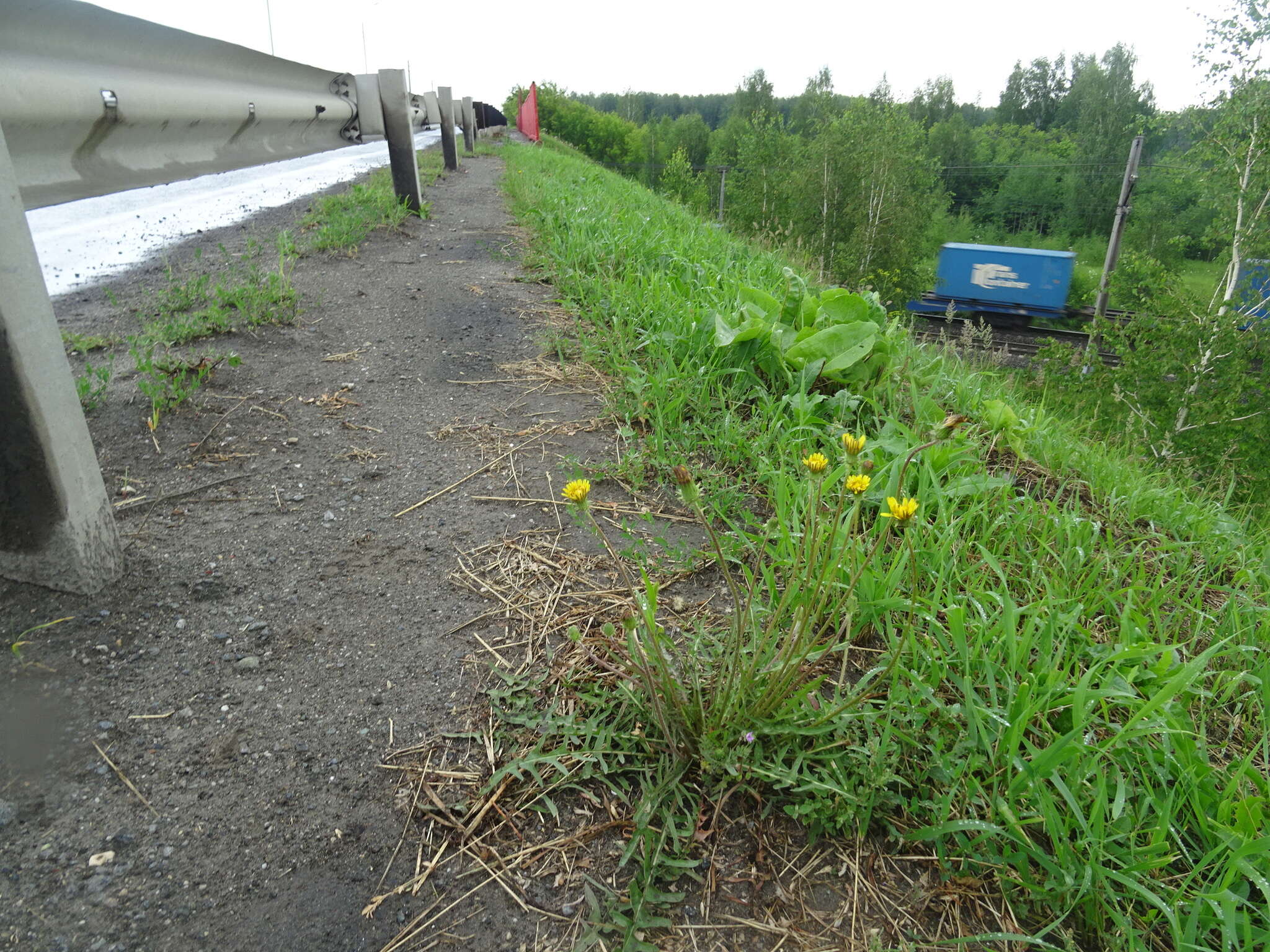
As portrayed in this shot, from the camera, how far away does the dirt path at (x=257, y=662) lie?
1.01m

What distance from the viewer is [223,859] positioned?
3.46ft

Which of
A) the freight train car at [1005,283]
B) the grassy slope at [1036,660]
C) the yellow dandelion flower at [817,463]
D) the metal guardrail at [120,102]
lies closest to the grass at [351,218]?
the metal guardrail at [120,102]

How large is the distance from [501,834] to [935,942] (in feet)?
2.26

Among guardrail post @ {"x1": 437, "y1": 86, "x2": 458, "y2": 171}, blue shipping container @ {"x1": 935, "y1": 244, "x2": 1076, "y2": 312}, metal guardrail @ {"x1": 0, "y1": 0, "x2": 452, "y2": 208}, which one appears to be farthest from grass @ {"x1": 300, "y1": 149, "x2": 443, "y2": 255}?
blue shipping container @ {"x1": 935, "y1": 244, "x2": 1076, "y2": 312}

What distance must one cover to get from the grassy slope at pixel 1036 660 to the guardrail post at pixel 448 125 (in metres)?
9.92

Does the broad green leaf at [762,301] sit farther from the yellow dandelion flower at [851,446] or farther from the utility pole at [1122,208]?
the utility pole at [1122,208]

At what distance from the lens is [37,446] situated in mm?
1336

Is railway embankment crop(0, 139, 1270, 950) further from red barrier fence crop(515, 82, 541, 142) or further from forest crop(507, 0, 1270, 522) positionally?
red barrier fence crop(515, 82, 541, 142)

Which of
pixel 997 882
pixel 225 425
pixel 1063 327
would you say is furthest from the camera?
pixel 1063 327

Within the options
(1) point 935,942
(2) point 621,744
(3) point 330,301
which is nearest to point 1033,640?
(1) point 935,942

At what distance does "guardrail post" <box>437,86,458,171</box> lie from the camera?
11000mm

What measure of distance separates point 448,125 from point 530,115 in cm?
2216

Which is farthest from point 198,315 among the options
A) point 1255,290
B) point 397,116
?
point 1255,290

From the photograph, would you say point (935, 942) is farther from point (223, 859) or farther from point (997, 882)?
point (223, 859)
